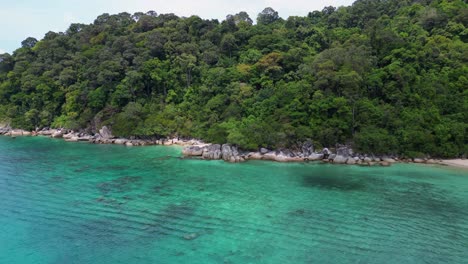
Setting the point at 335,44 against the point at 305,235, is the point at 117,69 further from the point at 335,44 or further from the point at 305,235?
the point at 305,235

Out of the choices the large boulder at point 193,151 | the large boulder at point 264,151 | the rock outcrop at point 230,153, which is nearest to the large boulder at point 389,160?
the large boulder at point 264,151

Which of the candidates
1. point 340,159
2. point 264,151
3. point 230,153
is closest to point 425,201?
point 340,159

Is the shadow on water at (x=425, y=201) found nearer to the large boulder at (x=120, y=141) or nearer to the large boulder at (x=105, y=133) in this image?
the large boulder at (x=120, y=141)

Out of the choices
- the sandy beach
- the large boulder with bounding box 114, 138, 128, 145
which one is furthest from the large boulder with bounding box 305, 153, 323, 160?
the large boulder with bounding box 114, 138, 128, 145

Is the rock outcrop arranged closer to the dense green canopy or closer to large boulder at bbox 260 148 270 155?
the dense green canopy

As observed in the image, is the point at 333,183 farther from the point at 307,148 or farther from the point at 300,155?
the point at 307,148
